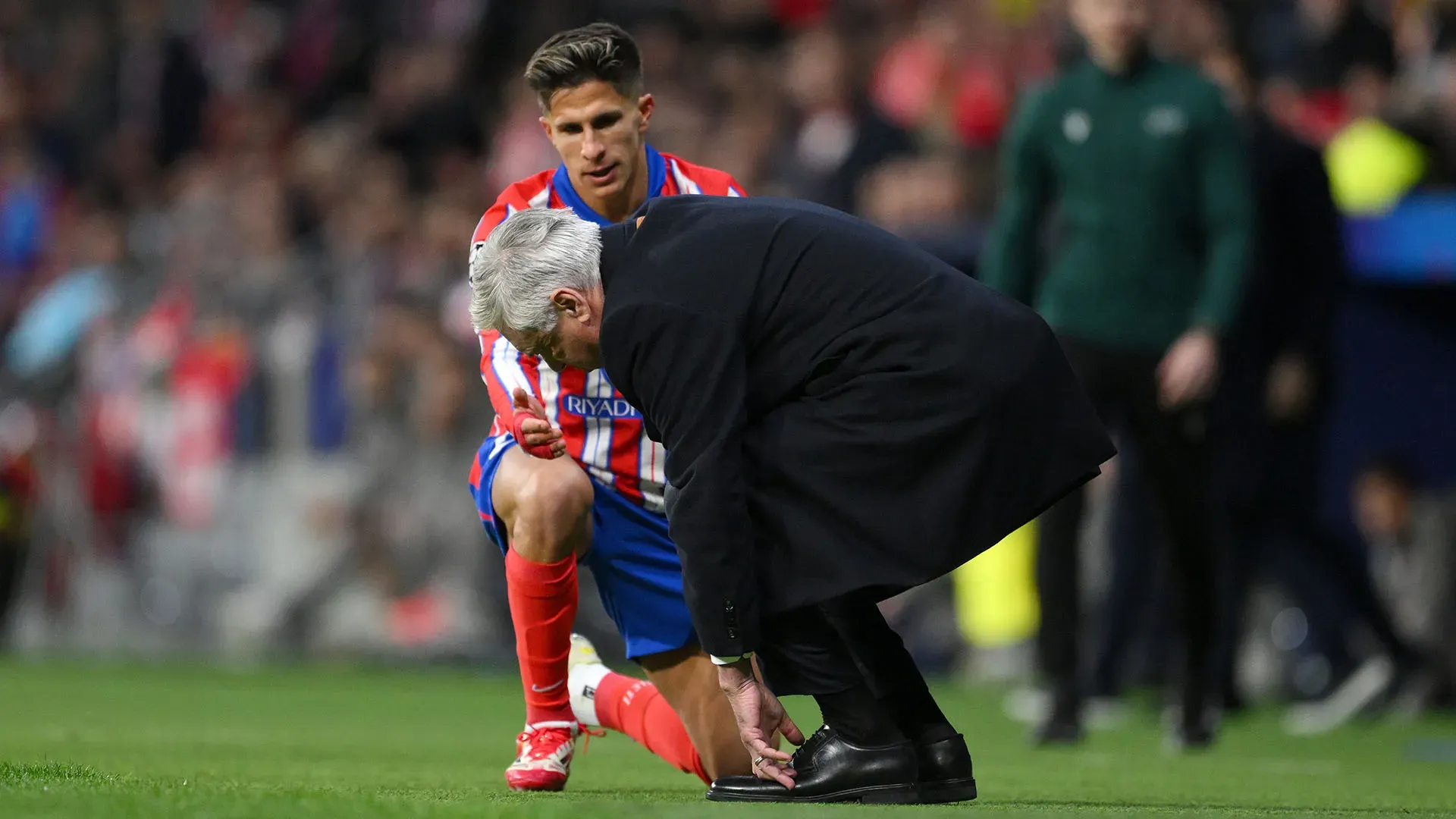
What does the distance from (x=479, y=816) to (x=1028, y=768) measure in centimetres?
244

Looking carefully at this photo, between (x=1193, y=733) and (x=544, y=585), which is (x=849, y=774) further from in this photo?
(x=1193, y=733)

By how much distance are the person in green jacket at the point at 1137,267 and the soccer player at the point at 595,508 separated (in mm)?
2003

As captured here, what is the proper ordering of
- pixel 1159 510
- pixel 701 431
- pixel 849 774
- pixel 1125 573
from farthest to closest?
pixel 1125 573
pixel 1159 510
pixel 849 774
pixel 701 431

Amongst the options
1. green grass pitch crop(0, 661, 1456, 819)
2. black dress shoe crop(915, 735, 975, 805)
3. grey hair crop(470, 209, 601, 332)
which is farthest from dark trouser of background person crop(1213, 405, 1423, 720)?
grey hair crop(470, 209, 601, 332)

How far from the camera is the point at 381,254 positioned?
1216 cm

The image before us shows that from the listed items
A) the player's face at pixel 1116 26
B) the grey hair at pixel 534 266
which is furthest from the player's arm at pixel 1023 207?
the grey hair at pixel 534 266

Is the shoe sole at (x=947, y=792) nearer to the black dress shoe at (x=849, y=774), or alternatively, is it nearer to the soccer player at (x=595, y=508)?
the black dress shoe at (x=849, y=774)

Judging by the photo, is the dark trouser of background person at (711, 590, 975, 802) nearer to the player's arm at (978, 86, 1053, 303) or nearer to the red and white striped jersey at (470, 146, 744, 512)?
the red and white striped jersey at (470, 146, 744, 512)

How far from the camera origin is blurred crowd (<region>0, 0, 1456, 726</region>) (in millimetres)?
10516

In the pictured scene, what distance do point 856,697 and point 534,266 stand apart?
3.68ft

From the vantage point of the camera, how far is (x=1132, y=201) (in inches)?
281

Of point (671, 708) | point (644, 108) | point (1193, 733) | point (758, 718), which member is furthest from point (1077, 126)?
point (758, 718)

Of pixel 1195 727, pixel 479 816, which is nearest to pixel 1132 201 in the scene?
pixel 1195 727

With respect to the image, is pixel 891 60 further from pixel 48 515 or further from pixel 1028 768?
pixel 1028 768
